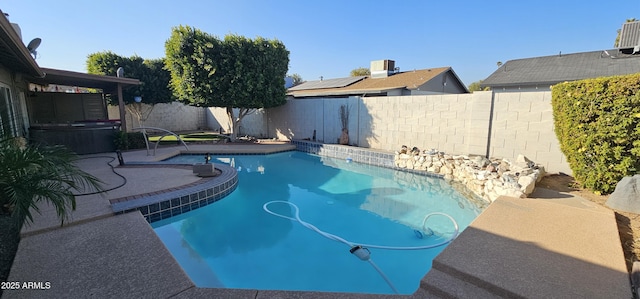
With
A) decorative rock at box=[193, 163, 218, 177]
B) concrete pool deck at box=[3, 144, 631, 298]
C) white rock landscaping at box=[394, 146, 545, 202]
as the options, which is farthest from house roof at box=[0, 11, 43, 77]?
white rock landscaping at box=[394, 146, 545, 202]

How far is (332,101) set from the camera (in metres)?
12.9

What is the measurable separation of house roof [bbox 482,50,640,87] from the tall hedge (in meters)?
13.7

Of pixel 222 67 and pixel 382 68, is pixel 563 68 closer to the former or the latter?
pixel 382 68

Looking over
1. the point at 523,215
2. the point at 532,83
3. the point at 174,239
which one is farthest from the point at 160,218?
the point at 532,83

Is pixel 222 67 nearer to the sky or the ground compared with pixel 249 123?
nearer to the sky

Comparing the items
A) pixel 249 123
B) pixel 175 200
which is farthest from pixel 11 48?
pixel 249 123

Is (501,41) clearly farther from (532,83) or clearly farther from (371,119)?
(371,119)

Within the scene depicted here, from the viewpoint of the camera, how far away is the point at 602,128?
16.1 ft

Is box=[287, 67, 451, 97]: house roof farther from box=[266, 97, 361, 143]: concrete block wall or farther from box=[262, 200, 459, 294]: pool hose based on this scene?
box=[262, 200, 459, 294]: pool hose

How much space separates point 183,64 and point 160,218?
29.9 feet

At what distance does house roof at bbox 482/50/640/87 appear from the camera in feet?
49.2

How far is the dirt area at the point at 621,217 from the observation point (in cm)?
338

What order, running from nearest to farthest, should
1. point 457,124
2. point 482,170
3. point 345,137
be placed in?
point 482,170 → point 457,124 → point 345,137

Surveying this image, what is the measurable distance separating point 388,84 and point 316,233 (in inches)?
526
